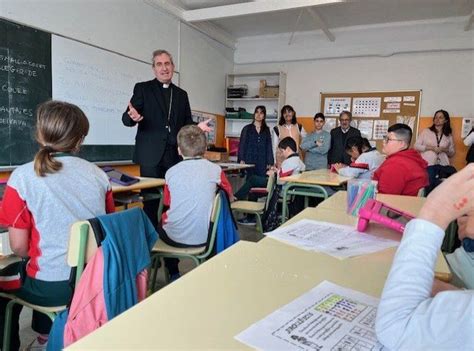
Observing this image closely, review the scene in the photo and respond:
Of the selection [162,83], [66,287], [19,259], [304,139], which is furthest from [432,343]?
[304,139]

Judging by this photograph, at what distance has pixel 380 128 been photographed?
6.06 meters

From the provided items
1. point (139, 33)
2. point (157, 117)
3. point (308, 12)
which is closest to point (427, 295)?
point (157, 117)

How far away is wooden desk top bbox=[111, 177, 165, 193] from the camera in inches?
94.3

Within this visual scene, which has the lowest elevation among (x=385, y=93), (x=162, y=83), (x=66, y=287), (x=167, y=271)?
(x=167, y=271)

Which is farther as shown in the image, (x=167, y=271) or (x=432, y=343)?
(x=167, y=271)

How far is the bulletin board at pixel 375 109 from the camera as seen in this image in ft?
19.1

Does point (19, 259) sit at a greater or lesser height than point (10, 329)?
greater

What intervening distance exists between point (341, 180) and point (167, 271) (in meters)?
1.77

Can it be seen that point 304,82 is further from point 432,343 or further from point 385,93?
point 432,343

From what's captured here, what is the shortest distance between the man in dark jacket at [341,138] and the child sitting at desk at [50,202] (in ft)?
15.3

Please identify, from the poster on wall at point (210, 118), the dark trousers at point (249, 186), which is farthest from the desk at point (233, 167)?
the poster on wall at point (210, 118)

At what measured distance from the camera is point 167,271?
2.51 m

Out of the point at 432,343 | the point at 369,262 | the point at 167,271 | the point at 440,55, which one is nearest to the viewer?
the point at 432,343

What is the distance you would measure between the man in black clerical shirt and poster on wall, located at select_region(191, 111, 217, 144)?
294cm
